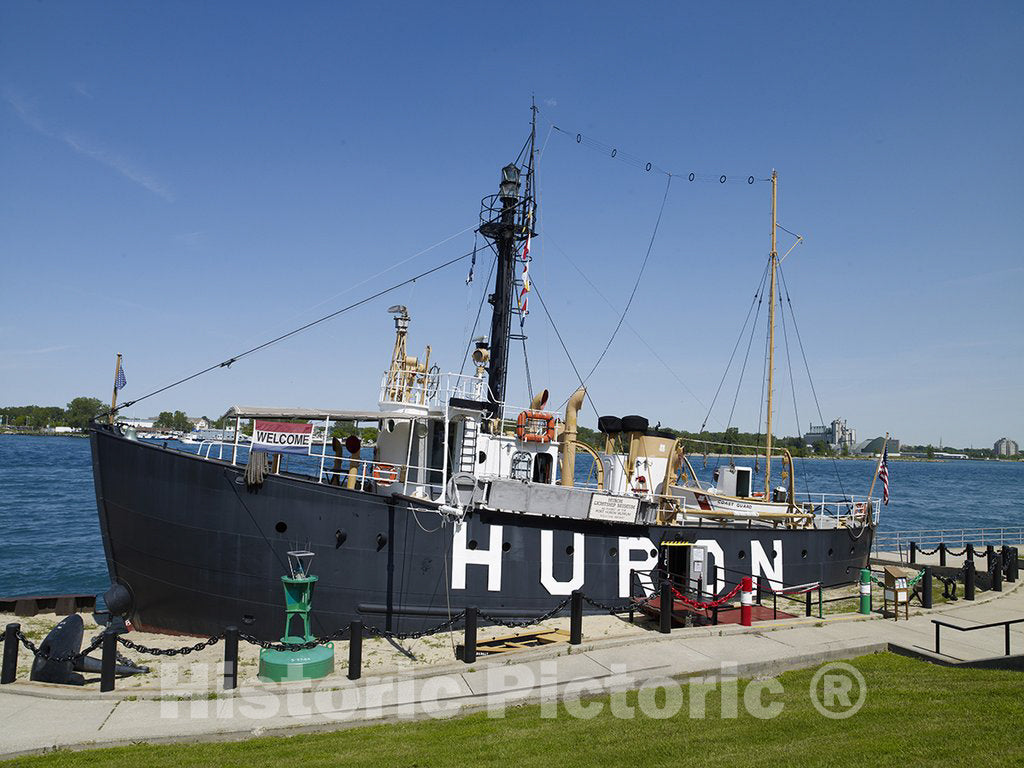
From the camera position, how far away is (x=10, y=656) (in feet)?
34.3

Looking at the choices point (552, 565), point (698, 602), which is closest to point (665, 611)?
point (698, 602)

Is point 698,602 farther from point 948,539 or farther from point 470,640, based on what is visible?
point 948,539

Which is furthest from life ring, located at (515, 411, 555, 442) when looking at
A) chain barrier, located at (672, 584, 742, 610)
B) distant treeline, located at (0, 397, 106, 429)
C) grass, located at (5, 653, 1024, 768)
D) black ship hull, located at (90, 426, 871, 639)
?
distant treeline, located at (0, 397, 106, 429)

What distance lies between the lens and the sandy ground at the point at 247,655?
11.3m

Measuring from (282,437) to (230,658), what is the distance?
450 centimetres

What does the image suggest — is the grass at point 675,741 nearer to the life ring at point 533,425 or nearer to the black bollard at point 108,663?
the black bollard at point 108,663

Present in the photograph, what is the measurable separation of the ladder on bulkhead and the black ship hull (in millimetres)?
1098

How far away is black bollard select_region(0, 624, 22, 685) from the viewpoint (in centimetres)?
1048

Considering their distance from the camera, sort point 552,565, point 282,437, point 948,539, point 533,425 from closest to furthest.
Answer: point 282,437, point 552,565, point 533,425, point 948,539

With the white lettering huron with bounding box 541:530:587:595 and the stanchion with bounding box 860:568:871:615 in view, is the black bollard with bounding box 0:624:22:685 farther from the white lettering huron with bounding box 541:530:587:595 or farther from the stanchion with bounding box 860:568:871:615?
the stanchion with bounding box 860:568:871:615

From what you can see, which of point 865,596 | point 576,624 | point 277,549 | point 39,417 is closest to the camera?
point 576,624

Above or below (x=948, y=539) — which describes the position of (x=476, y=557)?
above

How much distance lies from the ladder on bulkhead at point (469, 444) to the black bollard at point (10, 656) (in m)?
8.16

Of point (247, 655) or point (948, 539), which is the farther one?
point (948, 539)
